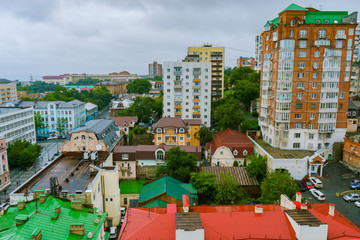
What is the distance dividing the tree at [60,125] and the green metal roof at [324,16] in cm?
8016

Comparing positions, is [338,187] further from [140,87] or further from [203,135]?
[140,87]

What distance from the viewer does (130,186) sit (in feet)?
149

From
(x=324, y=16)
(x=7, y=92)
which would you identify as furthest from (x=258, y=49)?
(x=7, y=92)

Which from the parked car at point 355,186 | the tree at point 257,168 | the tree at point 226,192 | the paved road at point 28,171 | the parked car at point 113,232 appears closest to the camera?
the parked car at point 113,232

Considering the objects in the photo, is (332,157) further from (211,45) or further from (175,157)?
(211,45)

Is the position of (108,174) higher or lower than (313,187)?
higher

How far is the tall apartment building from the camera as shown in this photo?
50719 mm

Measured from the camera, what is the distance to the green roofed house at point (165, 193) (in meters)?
34.0

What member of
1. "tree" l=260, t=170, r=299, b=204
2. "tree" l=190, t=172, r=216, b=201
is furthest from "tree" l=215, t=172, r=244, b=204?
"tree" l=260, t=170, r=299, b=204

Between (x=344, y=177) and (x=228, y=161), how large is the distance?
20.1 m

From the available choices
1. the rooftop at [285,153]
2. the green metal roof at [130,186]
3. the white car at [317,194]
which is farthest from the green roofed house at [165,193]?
the rooftop at [285,153]

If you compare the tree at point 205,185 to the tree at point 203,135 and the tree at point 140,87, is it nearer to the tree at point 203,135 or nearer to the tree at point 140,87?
the tree at point 203,135

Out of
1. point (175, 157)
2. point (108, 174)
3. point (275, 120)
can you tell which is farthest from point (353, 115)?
point (108, 174)

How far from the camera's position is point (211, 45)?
108188mm
